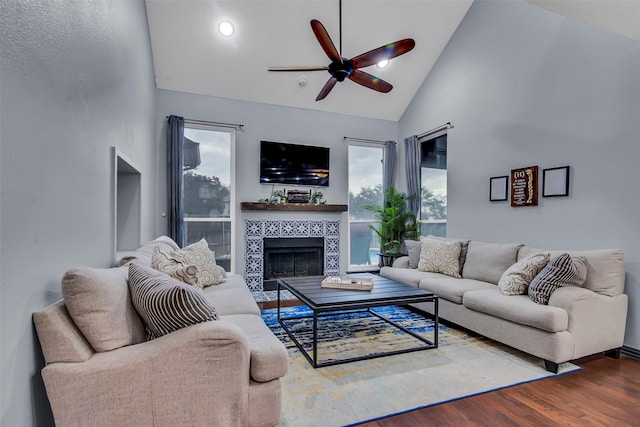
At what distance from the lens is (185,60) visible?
4.39 metres

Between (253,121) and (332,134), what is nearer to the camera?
(253,121)

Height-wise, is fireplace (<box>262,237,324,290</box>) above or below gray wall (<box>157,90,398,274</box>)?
below

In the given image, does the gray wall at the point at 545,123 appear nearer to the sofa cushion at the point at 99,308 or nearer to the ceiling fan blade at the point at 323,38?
the ceiling fan blade at the point at 323,38

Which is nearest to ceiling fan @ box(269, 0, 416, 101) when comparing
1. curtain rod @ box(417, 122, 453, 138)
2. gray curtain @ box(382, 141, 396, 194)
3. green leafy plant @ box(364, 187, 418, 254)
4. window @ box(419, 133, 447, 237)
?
curtain rod @ box(417, 122, 453, 138)

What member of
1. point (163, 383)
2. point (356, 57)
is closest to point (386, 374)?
point (163, 383)

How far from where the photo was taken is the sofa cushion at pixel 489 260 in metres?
3.32

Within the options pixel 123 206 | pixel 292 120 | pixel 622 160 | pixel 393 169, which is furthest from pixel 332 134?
pixel 622 160

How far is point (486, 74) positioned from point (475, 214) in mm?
1853

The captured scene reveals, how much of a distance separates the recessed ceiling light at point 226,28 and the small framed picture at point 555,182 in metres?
4.22

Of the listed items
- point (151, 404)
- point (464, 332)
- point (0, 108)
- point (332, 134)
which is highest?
point (332, 134)

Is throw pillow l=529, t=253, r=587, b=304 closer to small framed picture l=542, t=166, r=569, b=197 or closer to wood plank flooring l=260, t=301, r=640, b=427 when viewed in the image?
wood plank flooring l=260, t=301, r=640, b=427

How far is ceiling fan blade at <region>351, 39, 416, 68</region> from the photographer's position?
8.64 ft

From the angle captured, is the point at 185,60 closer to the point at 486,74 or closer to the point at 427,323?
the point at 486,74

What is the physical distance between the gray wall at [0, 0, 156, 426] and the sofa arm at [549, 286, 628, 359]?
3186 mm
